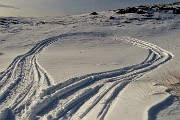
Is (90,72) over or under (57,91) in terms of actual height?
under

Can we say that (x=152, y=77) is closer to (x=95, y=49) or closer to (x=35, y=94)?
(x=35, y=94)

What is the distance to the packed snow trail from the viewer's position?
22.1 ft

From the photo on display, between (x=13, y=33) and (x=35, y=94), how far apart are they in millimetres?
15629

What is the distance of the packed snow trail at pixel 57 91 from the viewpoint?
22.1 ft

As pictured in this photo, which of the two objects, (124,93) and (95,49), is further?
(95,49)

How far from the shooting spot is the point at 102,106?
6.96m

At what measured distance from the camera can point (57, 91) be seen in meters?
8.18

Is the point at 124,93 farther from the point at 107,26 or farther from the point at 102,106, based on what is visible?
the point at 107,26

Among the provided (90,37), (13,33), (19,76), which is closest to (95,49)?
(90,37)

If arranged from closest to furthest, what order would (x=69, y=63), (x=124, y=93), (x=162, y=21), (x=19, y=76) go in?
(x=124, y=93)
(x=19, y=76)
(x=69, y=63)
(x=162, y=21)

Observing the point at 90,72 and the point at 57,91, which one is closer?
the point at 57,91

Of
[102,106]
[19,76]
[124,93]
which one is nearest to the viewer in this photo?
[102,106]

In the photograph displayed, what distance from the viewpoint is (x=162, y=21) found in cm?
2472

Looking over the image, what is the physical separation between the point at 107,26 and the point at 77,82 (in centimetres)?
1533
